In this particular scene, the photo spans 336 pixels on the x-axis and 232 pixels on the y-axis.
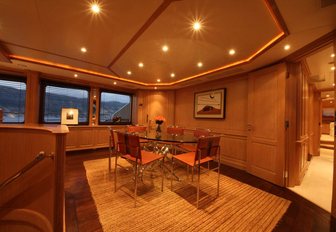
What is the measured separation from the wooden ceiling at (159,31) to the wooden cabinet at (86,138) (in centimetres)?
220

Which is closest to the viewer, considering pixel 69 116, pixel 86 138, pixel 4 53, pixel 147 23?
pixel 147 23

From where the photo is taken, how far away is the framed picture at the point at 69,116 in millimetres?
4701

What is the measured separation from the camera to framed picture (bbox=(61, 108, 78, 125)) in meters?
4.70

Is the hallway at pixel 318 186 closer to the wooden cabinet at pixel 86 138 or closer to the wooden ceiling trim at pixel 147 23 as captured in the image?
the wooden ceiling trim at pixel 147 23

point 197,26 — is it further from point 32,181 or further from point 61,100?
point 61,100

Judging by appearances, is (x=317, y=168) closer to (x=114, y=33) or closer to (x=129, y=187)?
(x=129, y=187)

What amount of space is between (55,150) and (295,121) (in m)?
3.85

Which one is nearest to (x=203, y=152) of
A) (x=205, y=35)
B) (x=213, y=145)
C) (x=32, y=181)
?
(x=213, y=145)

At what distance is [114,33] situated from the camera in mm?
2186

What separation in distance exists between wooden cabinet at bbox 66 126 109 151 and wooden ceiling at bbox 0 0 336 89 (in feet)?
7.22

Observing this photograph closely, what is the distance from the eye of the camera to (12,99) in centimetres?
410

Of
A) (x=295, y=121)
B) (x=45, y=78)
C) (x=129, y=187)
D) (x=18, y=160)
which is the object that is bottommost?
(x=129, y=187)

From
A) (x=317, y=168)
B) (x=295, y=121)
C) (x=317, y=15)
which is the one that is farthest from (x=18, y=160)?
(x=317, y=168)

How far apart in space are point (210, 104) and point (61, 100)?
16.4 ft
